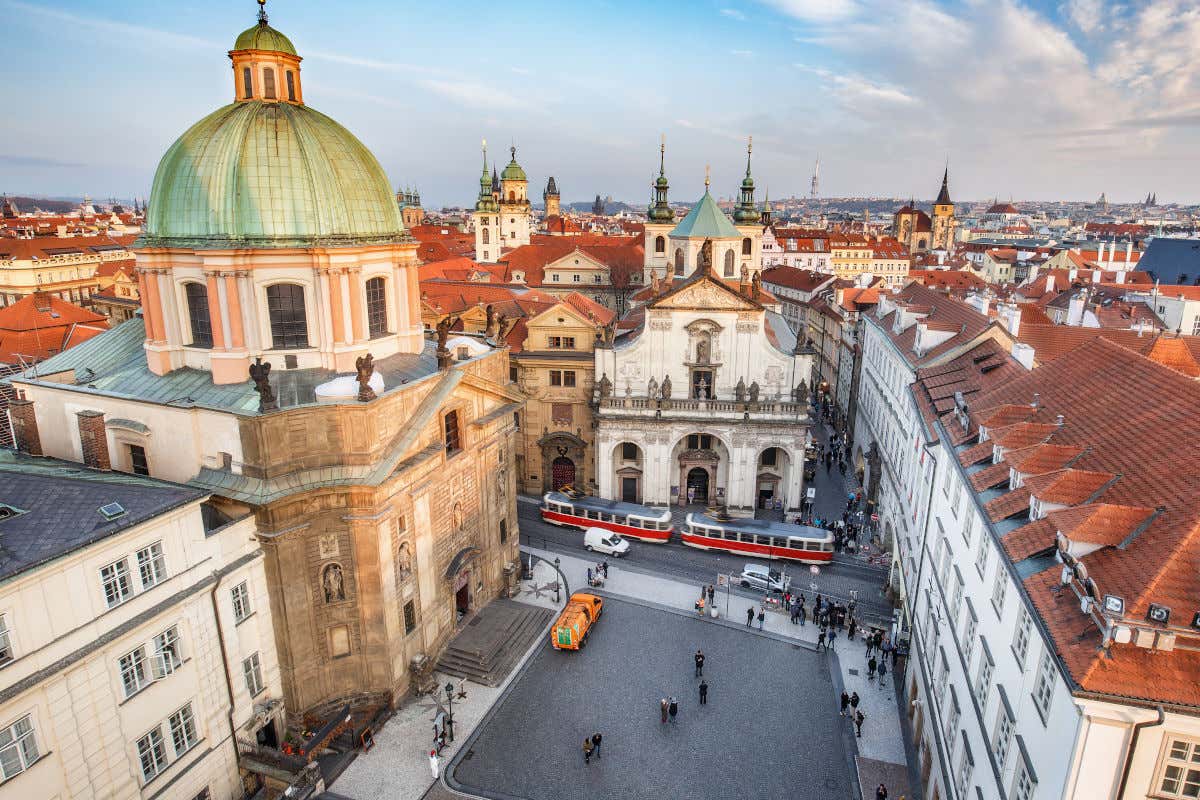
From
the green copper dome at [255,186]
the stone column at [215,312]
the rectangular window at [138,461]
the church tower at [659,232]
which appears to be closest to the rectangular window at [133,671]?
the rectangular window at [138,461]

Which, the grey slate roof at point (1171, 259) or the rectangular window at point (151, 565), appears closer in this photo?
the rectangular window at point (151, 565)

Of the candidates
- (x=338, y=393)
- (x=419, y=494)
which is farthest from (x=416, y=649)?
(x=338, y=393)

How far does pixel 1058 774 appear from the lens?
13.7 meters

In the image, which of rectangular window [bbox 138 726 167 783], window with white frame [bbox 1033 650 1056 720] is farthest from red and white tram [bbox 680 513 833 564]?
rectangular window [bbox 138 726 167 783]

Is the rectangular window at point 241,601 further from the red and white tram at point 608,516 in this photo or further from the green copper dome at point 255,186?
the red and white tram at point 608,516

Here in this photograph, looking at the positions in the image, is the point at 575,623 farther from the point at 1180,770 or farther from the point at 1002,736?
the point at 1180,770

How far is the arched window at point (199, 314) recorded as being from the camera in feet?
93.4

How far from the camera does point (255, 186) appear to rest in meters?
27.2

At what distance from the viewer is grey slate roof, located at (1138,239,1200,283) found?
7938 centimetres

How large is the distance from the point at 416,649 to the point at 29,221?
532 feet

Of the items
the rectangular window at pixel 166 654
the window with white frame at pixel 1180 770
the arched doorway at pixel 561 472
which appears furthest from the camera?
the arched doorway at pixel 561 472

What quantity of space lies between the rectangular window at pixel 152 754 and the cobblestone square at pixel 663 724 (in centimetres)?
940

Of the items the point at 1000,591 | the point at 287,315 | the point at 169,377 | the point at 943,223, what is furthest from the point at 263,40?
the point at 943,223

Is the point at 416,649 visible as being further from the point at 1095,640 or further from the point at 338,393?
the point at 1095,640
